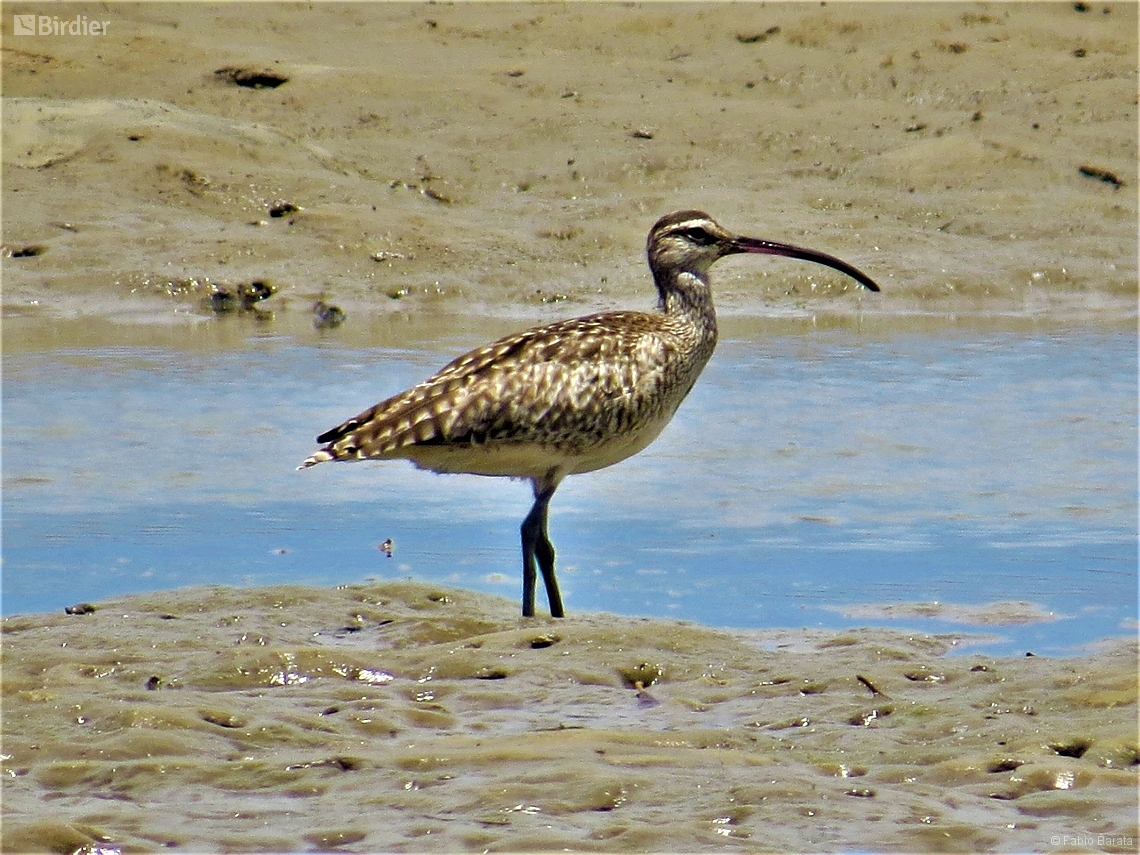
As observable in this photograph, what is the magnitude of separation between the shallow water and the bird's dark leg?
28cm

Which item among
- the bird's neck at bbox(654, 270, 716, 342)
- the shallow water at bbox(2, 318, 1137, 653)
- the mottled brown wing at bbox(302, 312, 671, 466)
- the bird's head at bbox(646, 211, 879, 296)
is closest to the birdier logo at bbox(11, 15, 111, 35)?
the shallow water at bbox(2, 318, 1137, 653)

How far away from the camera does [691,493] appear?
28.3ft

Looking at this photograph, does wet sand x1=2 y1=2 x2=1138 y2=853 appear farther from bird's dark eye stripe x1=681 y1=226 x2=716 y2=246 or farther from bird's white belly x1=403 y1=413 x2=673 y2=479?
bird's dark eye stripe x1=681 y1=226 x2=716 y2=246

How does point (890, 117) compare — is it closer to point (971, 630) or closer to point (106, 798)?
point (971, 630)

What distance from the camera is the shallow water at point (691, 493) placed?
727 cm

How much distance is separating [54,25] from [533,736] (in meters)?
14.4

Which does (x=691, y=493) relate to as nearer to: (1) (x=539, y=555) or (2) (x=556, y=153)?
(1) (x=539, y=555)

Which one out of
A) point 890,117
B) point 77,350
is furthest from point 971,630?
point 890,117

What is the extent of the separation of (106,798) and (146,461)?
14.9 feet

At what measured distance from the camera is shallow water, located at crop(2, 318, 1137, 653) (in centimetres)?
727

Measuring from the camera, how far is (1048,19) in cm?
1866

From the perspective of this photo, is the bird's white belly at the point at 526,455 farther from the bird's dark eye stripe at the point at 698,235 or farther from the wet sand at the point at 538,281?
the bird's dark eye stripe at the point at 698,235

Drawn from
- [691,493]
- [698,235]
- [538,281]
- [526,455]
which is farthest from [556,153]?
[526,455]

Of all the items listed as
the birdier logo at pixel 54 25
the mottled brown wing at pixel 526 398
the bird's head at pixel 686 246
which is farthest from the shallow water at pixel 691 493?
the birdier logo at pixel 54 25
